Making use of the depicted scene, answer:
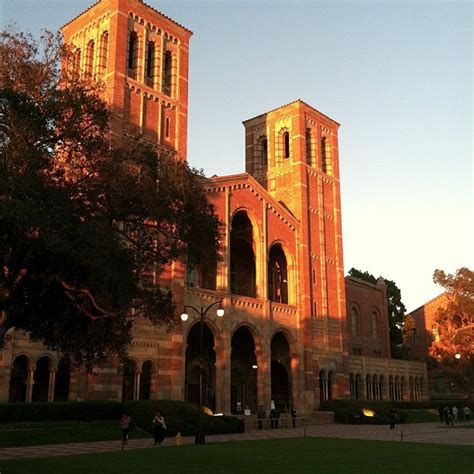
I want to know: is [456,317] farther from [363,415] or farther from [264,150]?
[264,150]

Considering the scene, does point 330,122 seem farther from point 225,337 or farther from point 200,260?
point 200,260

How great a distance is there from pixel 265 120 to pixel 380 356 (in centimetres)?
2707

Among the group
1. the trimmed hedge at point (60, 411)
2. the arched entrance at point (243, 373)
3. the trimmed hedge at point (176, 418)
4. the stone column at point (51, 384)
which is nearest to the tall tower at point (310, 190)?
the arched entrance at point (243, 373)

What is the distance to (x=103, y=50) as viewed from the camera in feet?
128

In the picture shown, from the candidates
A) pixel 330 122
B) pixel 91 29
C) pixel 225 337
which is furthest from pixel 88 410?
pixel 330 122

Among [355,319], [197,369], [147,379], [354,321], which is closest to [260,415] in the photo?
[197,369]

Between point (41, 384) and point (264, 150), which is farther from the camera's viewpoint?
point (264, 150)

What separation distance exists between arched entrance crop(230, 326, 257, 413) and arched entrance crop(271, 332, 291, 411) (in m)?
1.86

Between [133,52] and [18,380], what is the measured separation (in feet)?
73.4

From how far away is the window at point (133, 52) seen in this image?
39.7 meters

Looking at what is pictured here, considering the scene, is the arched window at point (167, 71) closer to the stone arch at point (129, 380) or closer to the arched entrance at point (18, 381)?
the stone arch at point (129, 380)

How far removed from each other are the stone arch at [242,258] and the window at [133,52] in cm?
1325

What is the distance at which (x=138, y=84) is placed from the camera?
39.1 m

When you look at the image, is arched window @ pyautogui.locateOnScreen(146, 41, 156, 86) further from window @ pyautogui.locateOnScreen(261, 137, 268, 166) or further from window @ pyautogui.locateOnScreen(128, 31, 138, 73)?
window @ pyautogui.locateOnScreen(261, 137, 268, 166)
